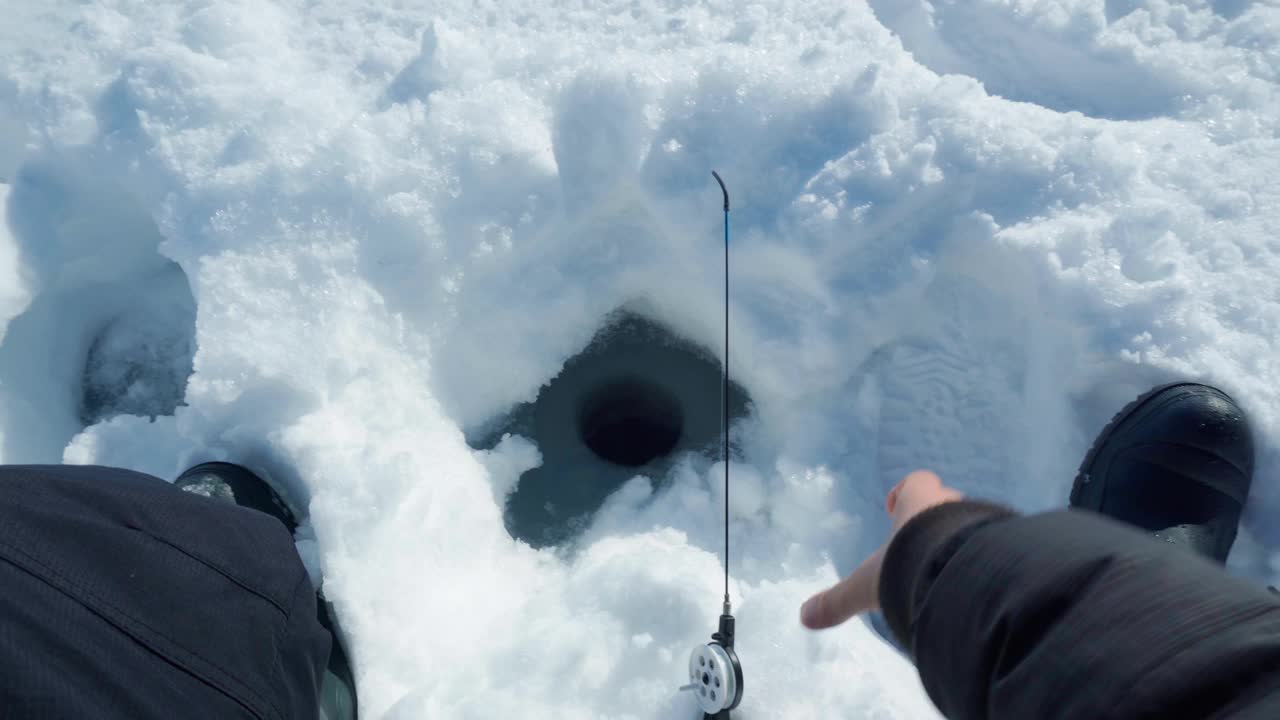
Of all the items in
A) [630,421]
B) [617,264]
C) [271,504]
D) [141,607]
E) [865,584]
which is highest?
[865,584]

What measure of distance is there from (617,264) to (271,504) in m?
1.26

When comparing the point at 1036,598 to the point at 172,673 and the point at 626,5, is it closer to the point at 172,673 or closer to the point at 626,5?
the point at 172,673

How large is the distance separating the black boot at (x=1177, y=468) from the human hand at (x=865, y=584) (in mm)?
1269

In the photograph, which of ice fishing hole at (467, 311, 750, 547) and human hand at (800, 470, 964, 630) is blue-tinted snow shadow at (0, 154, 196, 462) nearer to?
ice fishing hole at (467, 311, 750, 547)

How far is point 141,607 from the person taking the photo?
970 millimetres

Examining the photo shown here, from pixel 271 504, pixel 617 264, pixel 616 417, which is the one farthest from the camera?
pixel 616 417

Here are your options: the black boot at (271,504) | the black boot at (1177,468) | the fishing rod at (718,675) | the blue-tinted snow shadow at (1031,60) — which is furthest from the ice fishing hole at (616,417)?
the blue-tinted snow shadow at (1031,60)

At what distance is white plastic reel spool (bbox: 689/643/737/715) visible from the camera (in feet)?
5.12

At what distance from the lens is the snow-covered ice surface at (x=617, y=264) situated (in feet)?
6.28

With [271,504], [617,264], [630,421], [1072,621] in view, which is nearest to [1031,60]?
[617,264]

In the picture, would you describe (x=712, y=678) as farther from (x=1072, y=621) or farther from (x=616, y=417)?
(x=616, y=417)

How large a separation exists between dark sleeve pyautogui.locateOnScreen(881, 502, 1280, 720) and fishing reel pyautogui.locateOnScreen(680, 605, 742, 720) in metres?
0.81

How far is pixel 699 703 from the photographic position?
166 cm

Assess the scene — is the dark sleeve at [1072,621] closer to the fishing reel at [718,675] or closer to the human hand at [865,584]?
the human hand at [865,584]
